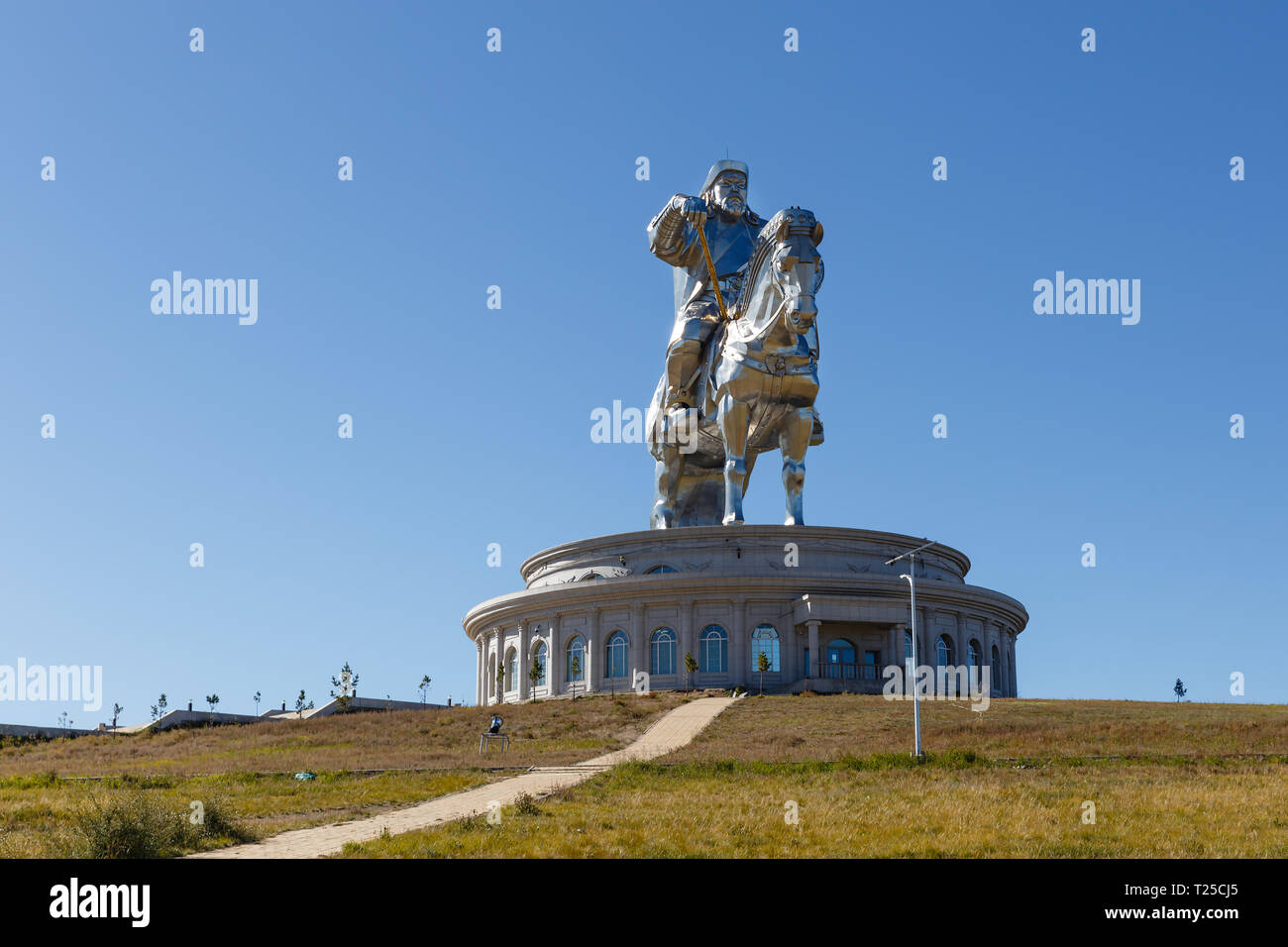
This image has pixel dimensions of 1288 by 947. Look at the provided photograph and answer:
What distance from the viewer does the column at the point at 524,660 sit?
176 feet

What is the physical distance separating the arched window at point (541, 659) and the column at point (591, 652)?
8.85ft

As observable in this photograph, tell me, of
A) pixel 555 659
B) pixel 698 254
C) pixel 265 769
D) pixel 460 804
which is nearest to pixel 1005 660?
pixel 555 659

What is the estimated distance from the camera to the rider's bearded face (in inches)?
2142

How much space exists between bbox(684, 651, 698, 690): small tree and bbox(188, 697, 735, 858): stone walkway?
10.4 m

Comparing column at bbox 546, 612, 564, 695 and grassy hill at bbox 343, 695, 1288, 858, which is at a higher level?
column at bbox 546, 612, 564, 695

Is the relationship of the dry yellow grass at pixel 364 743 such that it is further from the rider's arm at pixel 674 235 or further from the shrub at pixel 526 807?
the rider's arm at pixel 674 235

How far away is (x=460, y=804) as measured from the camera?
2081 cm

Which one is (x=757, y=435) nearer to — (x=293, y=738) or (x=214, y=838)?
(x=293, y=738)

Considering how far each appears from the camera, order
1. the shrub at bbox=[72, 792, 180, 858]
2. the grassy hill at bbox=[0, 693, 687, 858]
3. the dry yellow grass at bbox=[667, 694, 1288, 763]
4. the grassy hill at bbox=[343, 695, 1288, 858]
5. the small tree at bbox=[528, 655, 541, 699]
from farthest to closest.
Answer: the small tree at bbox=[528, 655, 541, 699] < the dry yellow grass at bbox=[667, 694, 1288, 763] < the grassy hill at bbox=[0, 693, 687, 858] < the grassy hill at bbox=[343, 695, 1288, 858] < the shrub at bbox=[72, 792, 180, 858]

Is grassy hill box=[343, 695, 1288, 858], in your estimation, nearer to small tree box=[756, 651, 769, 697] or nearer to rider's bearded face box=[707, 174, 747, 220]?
small tree box=[756, 651, 769, 697]

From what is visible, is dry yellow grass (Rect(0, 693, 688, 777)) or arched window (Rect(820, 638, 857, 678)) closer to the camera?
dry yellow grass (Rect(0, 693, 688, 777))

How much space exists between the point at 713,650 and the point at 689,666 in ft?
5.42

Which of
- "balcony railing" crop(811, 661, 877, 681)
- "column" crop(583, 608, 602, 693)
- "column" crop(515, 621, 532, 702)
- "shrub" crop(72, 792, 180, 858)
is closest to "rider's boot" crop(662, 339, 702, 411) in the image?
"column" crop(583, 608, 602, 693)
